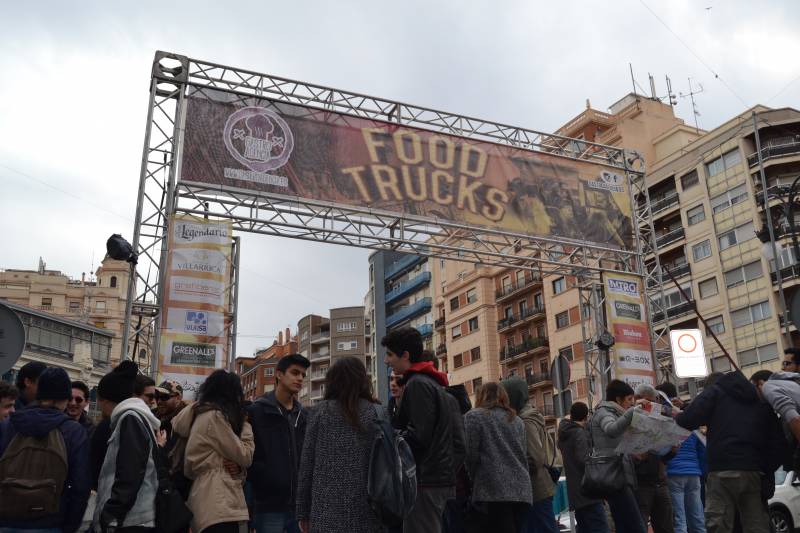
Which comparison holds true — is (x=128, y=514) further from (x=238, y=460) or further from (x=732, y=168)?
(x=732, y=168)

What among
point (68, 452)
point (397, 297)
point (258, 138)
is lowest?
point (68, 452)

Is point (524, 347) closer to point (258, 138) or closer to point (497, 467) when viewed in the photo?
point (258, 138)

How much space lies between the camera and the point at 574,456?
695 centimetres

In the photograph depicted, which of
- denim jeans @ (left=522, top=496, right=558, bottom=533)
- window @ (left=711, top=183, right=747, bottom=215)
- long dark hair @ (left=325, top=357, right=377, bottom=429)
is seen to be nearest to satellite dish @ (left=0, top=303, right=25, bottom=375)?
long dark hair @ (left=325, top=357, right=377, bottom=429)

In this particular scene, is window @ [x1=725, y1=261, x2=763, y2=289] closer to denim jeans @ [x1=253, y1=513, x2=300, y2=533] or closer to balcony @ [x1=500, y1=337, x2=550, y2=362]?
balcony @ [x1=500, y1=337, x2=550, y2=362]

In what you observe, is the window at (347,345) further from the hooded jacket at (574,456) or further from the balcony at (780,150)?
the hooded jacket at (574,456)

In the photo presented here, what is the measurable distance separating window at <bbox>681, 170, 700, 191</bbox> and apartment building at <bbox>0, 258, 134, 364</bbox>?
53585mm

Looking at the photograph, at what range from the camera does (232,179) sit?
13.5 m

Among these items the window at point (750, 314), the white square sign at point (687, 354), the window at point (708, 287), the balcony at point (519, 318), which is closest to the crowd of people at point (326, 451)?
the white square sign at point (687, 354)

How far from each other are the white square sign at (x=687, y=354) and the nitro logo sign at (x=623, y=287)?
199cm

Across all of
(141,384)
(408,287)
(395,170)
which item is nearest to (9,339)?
(141,384)

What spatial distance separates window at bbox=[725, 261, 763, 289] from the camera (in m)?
37.6

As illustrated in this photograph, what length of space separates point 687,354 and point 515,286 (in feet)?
99.3

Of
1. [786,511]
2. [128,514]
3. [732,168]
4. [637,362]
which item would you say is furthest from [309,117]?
[732,168]
